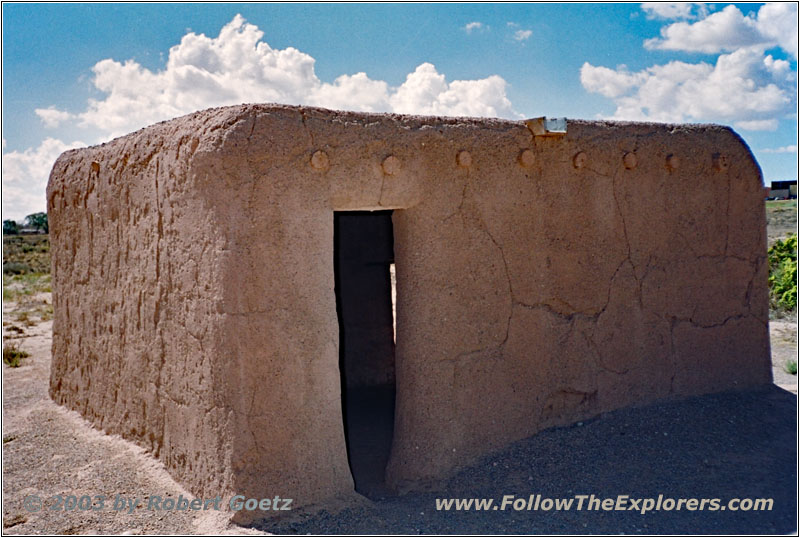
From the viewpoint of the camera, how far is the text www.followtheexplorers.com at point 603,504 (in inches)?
171

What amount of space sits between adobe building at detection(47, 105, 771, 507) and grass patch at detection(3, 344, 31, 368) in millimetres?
3161

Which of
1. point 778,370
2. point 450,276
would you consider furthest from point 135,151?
point 778,370

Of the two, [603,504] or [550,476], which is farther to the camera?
[550,476]

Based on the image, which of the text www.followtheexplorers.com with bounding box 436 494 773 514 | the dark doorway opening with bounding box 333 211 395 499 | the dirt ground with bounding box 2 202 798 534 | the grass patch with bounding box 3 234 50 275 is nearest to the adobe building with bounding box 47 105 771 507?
the dirt ground with bounding box 2 202 798 534

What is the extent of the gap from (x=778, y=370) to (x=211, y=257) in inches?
256

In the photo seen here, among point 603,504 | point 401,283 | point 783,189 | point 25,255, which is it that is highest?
point 783,189

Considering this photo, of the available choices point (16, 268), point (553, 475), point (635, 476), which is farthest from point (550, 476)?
point (16, 268)

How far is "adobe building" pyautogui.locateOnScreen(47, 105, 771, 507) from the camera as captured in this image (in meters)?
4.16

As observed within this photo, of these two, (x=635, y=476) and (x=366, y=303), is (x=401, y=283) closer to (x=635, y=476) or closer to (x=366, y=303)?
(x=635, y=476)

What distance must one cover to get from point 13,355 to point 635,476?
8264 mm

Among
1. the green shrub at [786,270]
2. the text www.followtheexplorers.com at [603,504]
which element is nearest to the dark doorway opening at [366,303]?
the text www.followtheexplorers.com at [603,504]

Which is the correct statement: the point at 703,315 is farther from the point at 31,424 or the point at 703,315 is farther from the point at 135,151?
the point at 31,424

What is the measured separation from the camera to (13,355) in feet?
31.8

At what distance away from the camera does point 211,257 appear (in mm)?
4199
